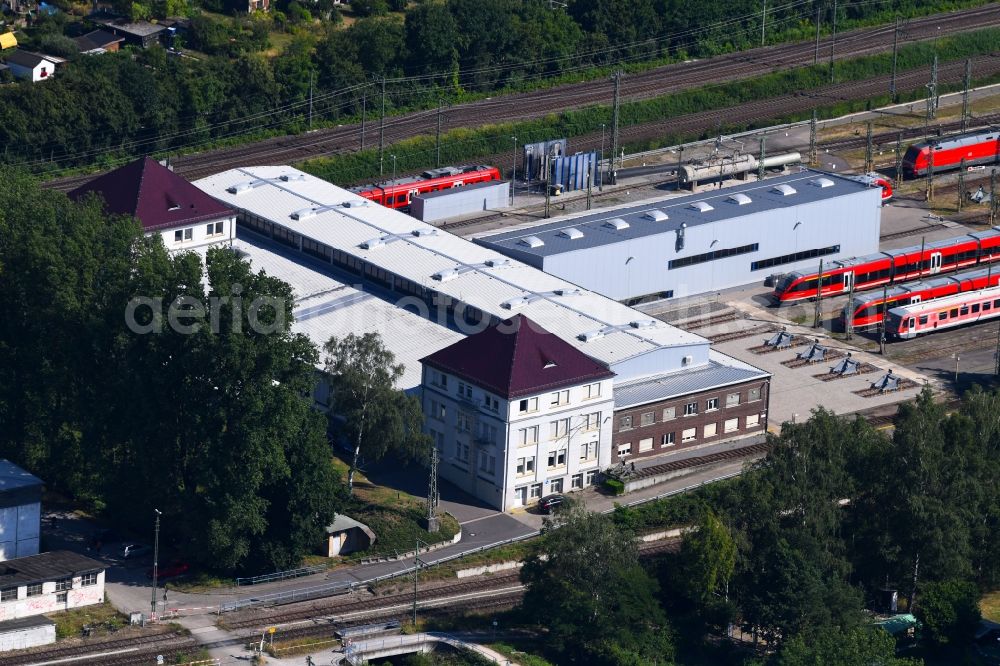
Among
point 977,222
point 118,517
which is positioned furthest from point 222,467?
point 977,222

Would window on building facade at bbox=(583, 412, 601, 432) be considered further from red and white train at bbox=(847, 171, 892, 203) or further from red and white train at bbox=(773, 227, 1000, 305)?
red and white train at bbox=(847, 171, 892, 203)

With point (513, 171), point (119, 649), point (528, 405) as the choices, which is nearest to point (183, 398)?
point (119, 649)

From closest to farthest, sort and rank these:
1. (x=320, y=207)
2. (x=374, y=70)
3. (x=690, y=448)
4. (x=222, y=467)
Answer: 1. (x=222, y=467)
2. (x=690, y=448)
3. (x=320, y=207)
4. (x=374, y=70)

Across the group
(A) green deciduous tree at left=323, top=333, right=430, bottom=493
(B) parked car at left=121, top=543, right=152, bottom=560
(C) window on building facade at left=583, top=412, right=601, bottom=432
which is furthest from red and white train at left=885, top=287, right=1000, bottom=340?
(B) parked car at left=121, top=543, right=152, bottom=560

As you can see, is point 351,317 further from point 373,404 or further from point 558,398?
point 558,398

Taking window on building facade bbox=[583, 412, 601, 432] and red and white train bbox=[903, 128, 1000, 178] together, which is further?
red and white train bbox=[903, 128, 1000, 178]

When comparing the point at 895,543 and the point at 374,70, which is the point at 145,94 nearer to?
the point at 374,70
